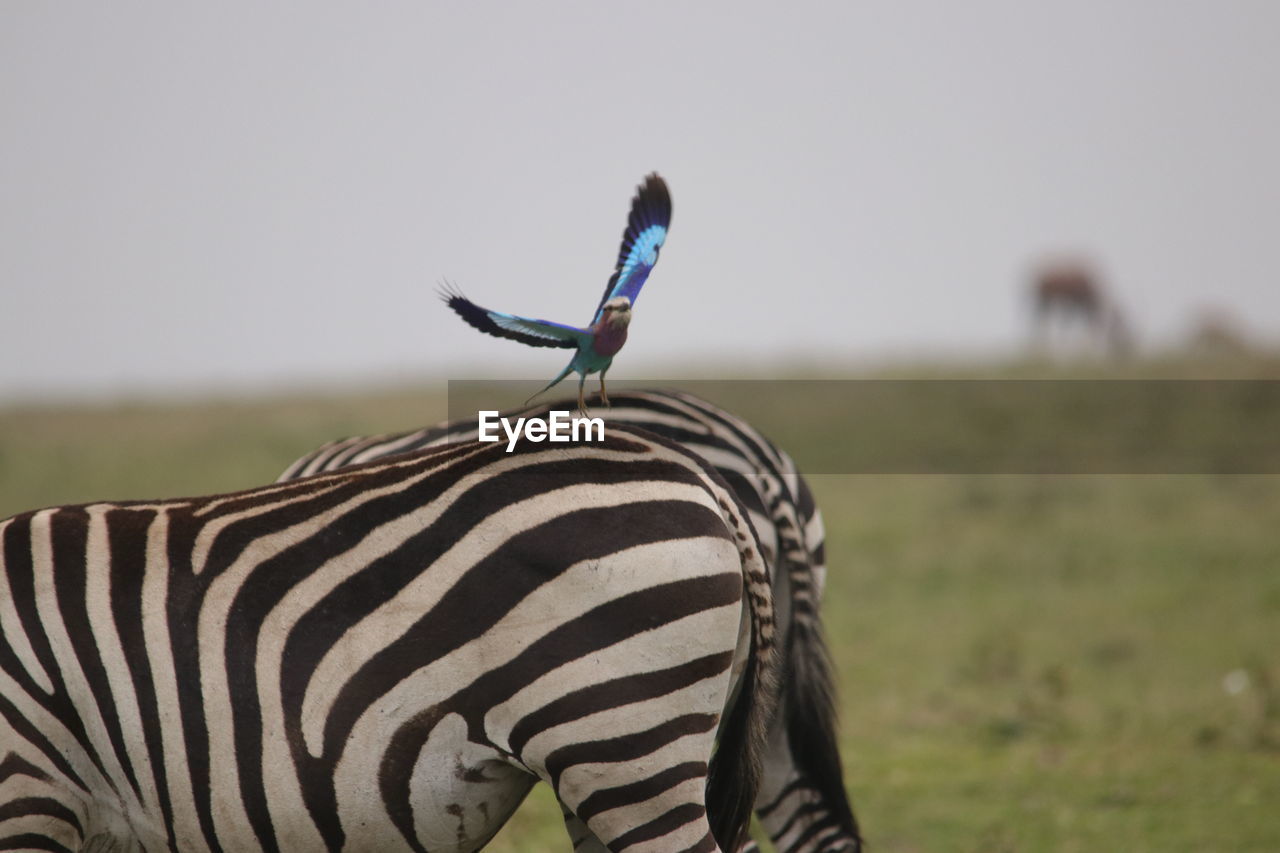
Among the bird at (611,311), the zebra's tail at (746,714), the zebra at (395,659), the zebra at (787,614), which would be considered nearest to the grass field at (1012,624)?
the zebra at (787,614)

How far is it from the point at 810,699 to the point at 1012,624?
755 centimetres

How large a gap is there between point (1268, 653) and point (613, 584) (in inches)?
342

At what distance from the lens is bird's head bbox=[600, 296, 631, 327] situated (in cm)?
311

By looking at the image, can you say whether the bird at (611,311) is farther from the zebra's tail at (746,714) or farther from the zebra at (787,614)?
the zebra at (787,614)

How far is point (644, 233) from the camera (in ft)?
11.1

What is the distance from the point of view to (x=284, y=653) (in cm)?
325

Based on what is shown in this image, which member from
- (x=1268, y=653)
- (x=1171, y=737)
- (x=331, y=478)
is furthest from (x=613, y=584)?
(x=1268, y=653)

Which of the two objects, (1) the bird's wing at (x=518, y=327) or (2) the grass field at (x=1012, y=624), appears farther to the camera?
(2) the grass field at (x=1012, y=624)

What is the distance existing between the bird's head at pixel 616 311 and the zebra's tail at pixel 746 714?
55cm

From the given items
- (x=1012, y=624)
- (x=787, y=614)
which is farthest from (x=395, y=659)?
(x=1012, y=624)

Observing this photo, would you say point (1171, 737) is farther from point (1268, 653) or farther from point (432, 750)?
point (432, 750)

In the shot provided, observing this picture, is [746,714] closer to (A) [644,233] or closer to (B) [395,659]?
(B) [395,659]

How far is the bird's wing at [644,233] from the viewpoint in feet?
10.9

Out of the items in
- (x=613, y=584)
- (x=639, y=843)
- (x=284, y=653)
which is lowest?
(x=639, y=843)
